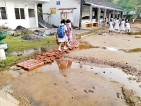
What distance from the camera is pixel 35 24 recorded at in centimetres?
1628

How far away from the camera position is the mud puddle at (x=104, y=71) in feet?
13.6

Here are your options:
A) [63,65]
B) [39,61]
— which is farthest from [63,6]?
→ [63,65]

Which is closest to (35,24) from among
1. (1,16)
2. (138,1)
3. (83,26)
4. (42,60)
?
(1,16)

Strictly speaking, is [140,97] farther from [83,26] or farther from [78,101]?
[83,26]

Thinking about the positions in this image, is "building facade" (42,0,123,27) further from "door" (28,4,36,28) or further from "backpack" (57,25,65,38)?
"backpack" (57,25,65,38)

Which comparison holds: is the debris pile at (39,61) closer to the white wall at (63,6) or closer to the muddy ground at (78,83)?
the muddy ground at (78,83)

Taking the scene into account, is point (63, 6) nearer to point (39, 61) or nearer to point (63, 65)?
point (39, 61)

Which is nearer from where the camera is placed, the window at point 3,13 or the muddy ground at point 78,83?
the muddy ground at point 78,83

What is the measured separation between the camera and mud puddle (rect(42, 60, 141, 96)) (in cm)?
414

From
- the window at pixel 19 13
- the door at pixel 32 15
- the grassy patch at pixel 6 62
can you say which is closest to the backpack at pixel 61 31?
the grassy patch at pixel 6 62

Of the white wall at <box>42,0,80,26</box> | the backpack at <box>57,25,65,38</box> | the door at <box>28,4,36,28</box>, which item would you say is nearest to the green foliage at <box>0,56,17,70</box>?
the backpack at <box>57,25,65,38</box>

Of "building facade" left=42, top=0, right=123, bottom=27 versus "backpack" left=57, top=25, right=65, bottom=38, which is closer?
"backpack" left=57, top=25, right=65, bottom=38

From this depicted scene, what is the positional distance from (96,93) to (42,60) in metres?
2.93

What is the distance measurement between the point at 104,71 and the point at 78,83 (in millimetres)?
1348
